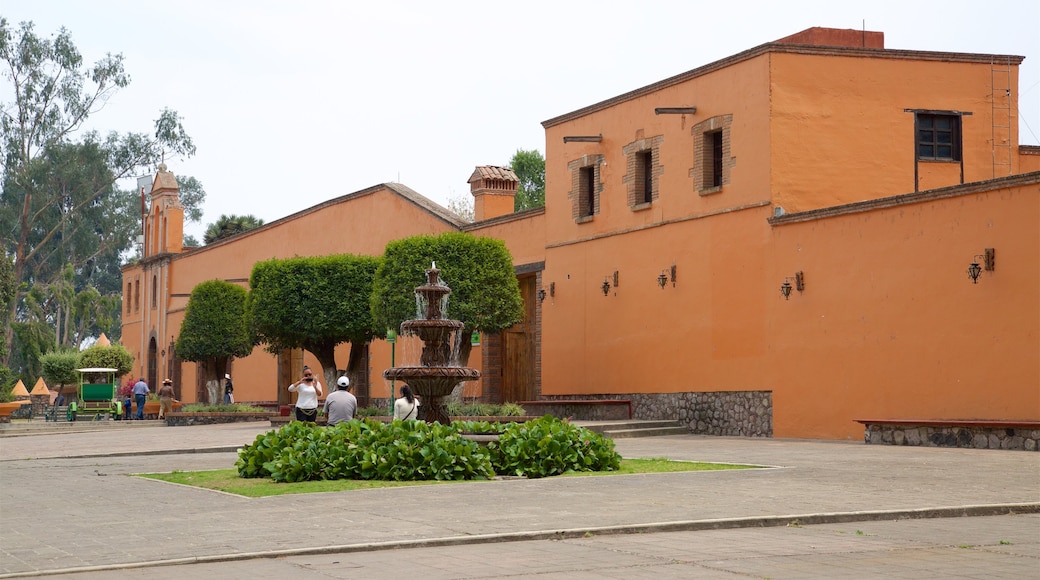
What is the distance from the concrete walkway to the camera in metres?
8.23

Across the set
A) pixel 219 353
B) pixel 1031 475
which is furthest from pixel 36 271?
pixel 1031 475

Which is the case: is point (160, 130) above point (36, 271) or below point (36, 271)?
above

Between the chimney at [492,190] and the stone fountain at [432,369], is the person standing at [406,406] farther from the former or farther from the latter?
the chimney at [492,190]

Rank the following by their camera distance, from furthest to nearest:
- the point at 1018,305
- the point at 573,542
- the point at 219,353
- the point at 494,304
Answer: the point at 219,353, the point at 494,304, the point at 1018,305, the point at 573,542

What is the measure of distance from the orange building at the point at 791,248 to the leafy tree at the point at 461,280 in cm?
207

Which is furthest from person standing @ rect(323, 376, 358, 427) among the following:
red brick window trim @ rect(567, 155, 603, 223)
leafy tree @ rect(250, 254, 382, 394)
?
leafy tree @ rect(250, 254, 382, 394)

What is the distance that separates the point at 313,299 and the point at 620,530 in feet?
77.8

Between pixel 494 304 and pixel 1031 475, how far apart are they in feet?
50.4

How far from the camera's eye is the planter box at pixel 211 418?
37094 millimetres

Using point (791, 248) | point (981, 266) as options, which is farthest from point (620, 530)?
point (791, 248)

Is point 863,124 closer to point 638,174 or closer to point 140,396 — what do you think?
point 638,174

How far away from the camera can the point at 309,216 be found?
4272 centimetres

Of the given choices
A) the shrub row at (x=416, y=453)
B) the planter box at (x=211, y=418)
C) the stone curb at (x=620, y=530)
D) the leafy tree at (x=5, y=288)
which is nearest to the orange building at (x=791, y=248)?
the shrub row at (x=416, y=453)

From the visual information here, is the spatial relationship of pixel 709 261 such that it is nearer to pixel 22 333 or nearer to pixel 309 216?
pixel 309 216
